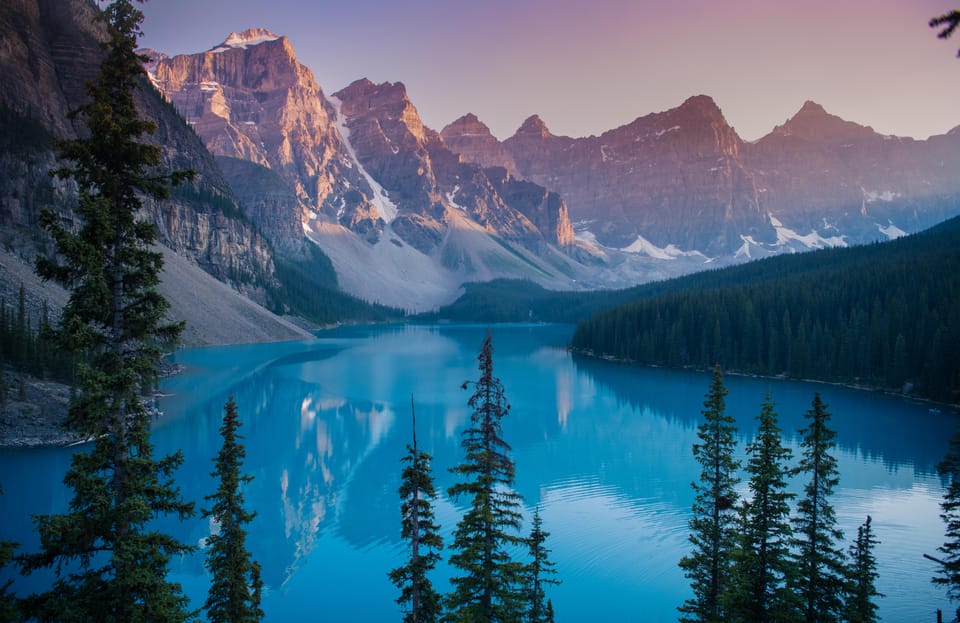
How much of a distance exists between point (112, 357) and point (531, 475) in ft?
84.9

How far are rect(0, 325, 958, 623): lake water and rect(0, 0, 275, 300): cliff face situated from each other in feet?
84.5

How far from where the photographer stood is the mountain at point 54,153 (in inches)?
2670

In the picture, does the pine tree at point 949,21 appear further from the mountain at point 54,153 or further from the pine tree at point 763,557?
the mountain at point 54,153

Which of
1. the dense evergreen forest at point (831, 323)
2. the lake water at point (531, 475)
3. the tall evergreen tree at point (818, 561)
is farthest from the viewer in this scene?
the dense evergreen forest at point (831, 323)

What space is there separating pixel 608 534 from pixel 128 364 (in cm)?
2018

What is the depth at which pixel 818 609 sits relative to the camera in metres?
11.9

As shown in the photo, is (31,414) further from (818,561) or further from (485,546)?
(818,561)

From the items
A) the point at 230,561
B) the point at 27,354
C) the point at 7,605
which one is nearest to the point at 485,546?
the point at 230,561

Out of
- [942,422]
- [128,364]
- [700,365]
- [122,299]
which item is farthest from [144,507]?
[700,365]

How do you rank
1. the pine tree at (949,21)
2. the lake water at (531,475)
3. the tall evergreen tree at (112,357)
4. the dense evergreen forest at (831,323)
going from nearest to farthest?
the pine tree at (949,21) → the tall evergreen tree at (112,357) → the lake water at (531,475) → the dense evergreen forest at (831,323)

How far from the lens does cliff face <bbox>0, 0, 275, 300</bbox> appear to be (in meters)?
68.3

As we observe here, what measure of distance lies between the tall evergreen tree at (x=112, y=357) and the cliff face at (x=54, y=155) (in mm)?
42707

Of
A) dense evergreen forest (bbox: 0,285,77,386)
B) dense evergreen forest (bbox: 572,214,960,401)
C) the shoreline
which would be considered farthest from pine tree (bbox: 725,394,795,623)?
dense evergreen forest (bbox: 572,214,960,401)

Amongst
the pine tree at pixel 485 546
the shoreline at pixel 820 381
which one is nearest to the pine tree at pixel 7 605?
the pine tree at pixel 485 546
